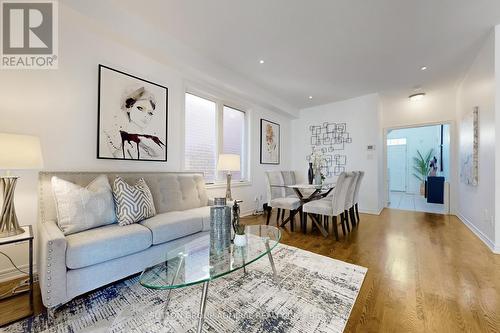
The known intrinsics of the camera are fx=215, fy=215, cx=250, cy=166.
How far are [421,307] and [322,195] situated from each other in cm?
248

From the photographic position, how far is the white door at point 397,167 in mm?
8961

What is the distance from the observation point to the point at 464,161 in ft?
13.2

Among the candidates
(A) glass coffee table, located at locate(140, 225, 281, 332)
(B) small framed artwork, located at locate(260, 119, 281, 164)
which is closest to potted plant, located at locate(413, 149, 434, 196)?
(B) small framed artwork, located at locate(260, 119, 281, 164)

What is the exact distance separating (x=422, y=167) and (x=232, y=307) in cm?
949

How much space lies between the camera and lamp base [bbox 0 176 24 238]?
162 centimetres

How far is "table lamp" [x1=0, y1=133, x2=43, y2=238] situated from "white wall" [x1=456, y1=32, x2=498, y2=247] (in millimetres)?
4783

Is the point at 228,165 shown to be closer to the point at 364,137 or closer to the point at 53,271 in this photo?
the point at 53,271

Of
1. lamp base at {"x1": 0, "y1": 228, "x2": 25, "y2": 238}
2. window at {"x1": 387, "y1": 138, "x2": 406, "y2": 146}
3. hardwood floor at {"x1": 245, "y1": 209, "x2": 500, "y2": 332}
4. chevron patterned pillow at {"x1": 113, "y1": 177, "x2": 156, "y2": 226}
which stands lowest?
hardwood floor at {"x1": 245, "y1": 209, "x2": 500, "y2": 332}

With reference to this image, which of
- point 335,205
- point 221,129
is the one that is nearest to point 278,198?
point 335,205

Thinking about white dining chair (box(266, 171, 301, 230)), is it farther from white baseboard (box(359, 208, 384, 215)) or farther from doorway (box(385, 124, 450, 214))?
doorway (box(385, 124, 450, 214))

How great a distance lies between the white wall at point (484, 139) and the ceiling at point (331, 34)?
23 cm

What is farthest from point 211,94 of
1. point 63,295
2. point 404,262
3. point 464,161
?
point 464,161

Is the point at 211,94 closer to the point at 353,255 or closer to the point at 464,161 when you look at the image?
the point at 353,255

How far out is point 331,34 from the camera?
2.70m
